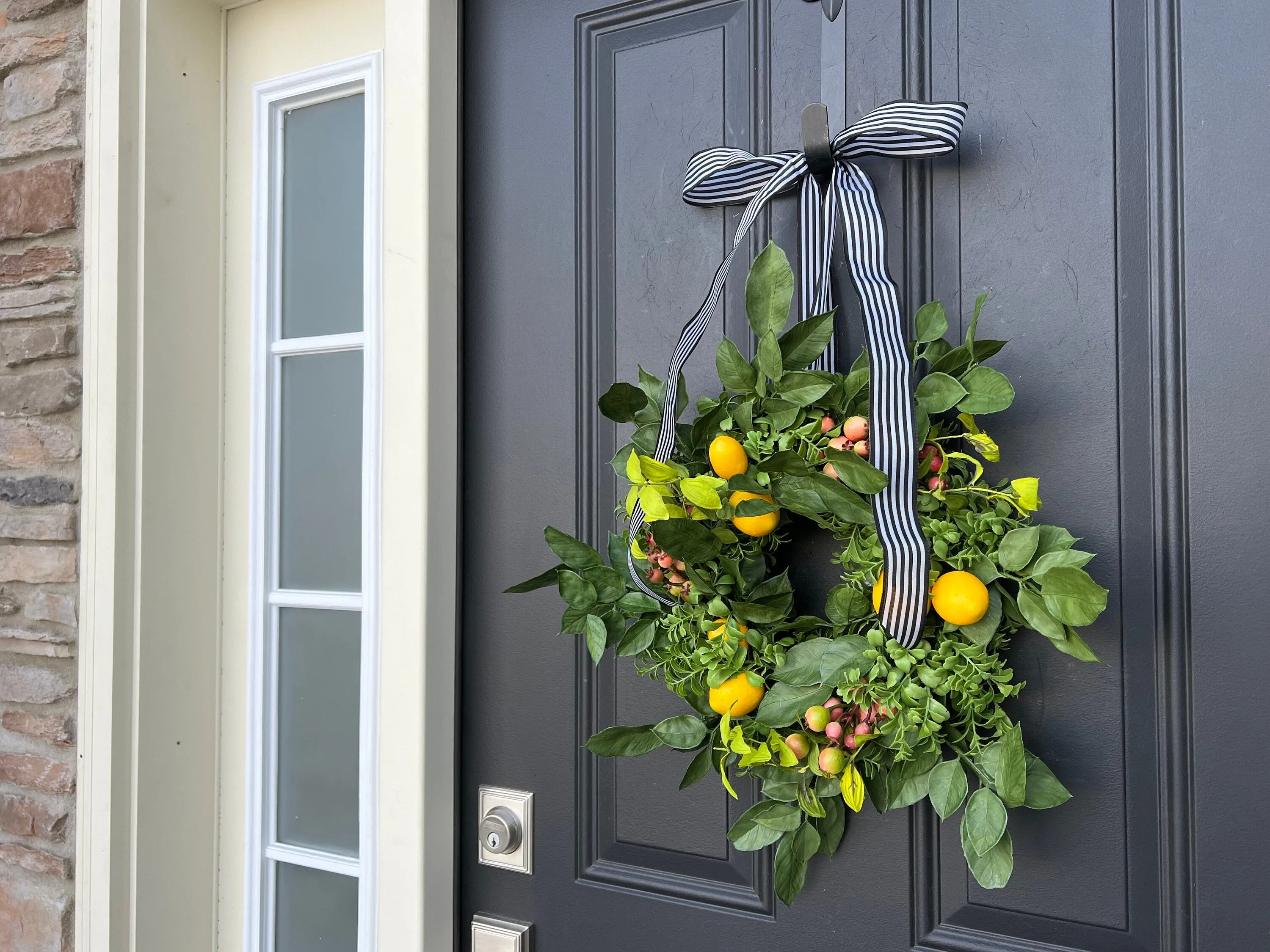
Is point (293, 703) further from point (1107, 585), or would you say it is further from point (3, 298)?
point (1107, 585)

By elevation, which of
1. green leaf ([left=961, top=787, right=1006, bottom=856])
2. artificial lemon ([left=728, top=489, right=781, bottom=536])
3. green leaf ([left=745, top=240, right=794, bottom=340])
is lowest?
green leaf ([left=961, top=787, right=1006, bottom=856])

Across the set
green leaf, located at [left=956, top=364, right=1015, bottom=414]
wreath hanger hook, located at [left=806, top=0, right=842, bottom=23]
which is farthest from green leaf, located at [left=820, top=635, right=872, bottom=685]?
wreath hanger hook, located at [left=806, top=0, right=842, bottom=23]

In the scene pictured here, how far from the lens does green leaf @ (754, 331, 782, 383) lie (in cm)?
78

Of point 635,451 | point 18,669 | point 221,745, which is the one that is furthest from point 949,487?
point 18,669

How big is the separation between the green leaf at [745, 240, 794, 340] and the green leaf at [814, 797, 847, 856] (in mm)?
450

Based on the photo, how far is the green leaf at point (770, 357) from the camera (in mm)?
781

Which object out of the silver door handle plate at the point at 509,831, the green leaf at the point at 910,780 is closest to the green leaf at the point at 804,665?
the green leaf at the point at 910,780

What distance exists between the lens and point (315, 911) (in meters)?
1.19

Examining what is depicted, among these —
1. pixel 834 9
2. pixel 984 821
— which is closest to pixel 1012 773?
pixel 984 821

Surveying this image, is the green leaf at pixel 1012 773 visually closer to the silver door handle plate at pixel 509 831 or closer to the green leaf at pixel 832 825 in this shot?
the green leaf at pixel 832 825

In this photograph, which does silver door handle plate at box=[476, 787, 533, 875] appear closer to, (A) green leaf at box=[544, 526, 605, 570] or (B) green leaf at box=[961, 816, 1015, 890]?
(A) green leaf at box=[544, 526, 605, 570]

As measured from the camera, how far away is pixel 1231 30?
2.57 ft

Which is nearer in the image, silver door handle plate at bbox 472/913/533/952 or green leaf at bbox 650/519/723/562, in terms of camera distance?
green leaf at bbox 650/519/723/562

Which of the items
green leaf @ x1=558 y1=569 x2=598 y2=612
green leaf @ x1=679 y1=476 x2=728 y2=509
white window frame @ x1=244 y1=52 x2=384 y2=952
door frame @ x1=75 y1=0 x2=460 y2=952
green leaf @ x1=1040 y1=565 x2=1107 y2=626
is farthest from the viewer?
white window frame @ x1=244 y1=52 x2=384 y2=952
